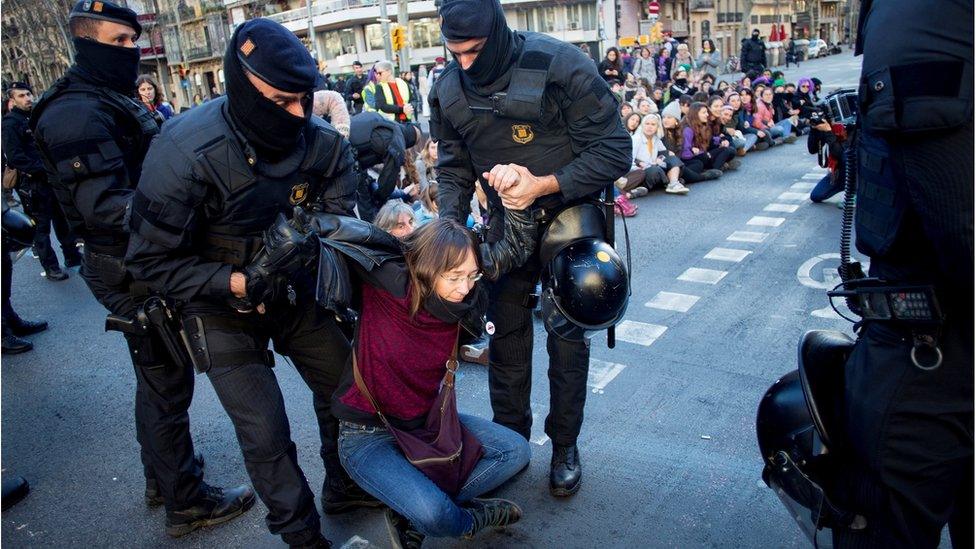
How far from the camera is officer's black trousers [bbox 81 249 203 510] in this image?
111 inches

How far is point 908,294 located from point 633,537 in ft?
5.00

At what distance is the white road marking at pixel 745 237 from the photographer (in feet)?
21.9

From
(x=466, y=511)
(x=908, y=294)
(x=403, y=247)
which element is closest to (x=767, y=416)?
(x=908, y=294)

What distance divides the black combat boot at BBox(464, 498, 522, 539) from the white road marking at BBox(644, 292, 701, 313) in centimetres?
271

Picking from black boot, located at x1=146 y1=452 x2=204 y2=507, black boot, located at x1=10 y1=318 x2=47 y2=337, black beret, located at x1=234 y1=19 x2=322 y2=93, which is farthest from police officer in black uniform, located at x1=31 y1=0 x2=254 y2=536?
black boot, located at x1=10 y1=318 x2=47 y2=337

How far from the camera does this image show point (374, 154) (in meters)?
6.01

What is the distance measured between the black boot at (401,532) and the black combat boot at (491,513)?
0.19 m

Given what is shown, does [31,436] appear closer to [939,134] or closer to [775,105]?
[939,134]

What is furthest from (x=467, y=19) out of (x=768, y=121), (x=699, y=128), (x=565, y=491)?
(x=768, y=121)

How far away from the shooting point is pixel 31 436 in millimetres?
4039

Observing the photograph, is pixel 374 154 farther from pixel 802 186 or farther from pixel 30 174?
pixel 802 186

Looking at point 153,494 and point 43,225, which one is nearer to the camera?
point 153,494

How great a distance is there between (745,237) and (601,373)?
3.40 m

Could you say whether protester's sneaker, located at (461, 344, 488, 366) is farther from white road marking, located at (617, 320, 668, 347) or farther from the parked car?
the parked car
